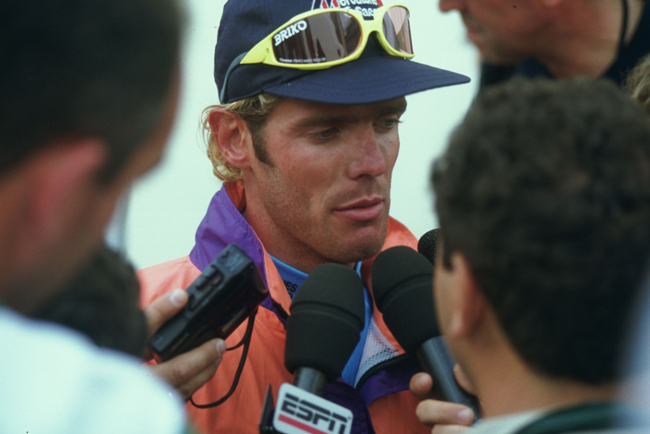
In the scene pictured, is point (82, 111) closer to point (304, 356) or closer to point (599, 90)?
point (599, 90)

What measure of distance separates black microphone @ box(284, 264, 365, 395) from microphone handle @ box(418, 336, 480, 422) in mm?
152

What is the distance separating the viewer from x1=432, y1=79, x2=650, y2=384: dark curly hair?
729 millimetres

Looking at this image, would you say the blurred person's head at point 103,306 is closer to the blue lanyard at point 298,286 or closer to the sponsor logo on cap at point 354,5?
the blue lanyard at point 298,286

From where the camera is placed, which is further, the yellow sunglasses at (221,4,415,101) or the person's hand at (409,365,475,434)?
the yellow sunglasses at (221,4,415,101)

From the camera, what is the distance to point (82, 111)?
1.74ft

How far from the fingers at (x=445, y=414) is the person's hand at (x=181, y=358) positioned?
429 millimetres

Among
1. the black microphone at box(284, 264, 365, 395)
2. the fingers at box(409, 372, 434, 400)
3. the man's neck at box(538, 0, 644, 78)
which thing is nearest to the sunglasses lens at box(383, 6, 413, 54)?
the man's neck at box(538, 0, 644, 78)

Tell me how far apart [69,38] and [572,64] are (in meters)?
1.39

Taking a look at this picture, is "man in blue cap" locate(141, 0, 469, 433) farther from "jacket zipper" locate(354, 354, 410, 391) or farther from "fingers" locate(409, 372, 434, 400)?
"fingers" locate(409, 372, 434, 400)

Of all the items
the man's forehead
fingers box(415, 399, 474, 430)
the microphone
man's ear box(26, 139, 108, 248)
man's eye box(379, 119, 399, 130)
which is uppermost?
man's ear box(26, 139, 108, 248)

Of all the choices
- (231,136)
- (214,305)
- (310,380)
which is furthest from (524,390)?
(231,136)

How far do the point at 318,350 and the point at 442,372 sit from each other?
26 centimetres

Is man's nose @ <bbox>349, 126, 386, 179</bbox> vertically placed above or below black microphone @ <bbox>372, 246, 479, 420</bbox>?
above

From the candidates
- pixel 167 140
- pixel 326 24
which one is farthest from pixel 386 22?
pixel 167 140
